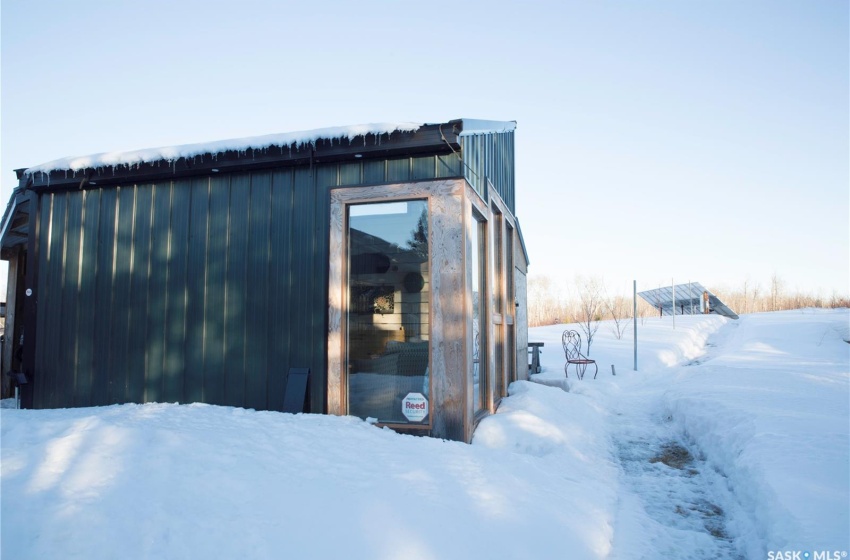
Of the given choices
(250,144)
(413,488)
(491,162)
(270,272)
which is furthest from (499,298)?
(413,488)

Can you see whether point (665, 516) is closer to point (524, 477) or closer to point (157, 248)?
point (524, 477)

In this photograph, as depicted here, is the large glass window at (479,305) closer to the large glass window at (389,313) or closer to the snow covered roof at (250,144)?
the large glass window at (389,313)

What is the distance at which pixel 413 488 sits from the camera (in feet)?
11.0

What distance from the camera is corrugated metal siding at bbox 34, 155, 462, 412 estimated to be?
18.4ft

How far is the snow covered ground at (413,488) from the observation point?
2.58 m

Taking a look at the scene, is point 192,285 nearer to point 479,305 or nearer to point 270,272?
point 270,272

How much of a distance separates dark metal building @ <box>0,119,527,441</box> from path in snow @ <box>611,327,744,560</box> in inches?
62.4

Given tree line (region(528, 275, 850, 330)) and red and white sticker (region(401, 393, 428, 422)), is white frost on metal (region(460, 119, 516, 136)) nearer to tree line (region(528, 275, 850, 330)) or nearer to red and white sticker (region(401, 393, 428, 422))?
red and white sticker (region(401, 393, 428, 422))

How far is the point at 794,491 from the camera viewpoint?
357cm

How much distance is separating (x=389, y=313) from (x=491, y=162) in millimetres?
2812

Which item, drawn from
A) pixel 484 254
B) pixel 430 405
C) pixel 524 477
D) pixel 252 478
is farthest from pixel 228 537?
pixel 484 254

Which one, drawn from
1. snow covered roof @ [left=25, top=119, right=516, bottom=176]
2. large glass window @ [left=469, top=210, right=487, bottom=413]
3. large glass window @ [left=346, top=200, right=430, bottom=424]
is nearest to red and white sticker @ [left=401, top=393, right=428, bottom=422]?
large glass window @ [left=346, top=200, right=430, bottom=424]

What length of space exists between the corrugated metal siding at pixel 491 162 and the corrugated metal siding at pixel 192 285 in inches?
17.6

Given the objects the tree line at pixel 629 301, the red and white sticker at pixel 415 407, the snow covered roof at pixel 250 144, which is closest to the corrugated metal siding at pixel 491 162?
the snow covered roof at pixel 250 144
